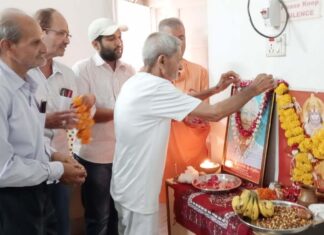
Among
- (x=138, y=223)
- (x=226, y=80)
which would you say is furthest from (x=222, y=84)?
(x=138, y=223)

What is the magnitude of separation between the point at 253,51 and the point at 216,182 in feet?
2.41

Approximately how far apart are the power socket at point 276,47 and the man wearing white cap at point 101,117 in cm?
97

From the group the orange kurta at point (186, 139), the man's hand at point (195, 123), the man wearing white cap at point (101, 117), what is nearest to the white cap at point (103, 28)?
the man wearing white cap at point (101, 117)

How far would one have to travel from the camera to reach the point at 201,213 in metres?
1.75

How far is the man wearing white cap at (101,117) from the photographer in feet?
7.30

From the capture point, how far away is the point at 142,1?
3.30 metres

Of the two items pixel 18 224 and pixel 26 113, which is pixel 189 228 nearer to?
pixel 18 224

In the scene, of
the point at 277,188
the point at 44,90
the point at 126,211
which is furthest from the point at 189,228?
the point at 44,90

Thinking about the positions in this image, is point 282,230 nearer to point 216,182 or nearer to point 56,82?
point 216,182

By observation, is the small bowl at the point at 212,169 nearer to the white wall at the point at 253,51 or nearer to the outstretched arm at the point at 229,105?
the white wall at the point at 253,51

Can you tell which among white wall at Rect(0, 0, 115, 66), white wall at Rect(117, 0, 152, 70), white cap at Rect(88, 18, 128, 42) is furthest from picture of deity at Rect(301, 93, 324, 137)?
white wall at Rect(0, 0, 115, 66)

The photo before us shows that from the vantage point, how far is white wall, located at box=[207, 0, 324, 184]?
62.8 inches

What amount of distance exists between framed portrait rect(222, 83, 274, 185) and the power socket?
0.19m

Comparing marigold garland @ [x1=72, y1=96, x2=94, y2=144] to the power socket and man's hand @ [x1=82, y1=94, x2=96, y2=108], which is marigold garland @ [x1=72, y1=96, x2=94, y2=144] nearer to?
man's hand @ [x1=82, y1=94, x2=96, y2=108]
